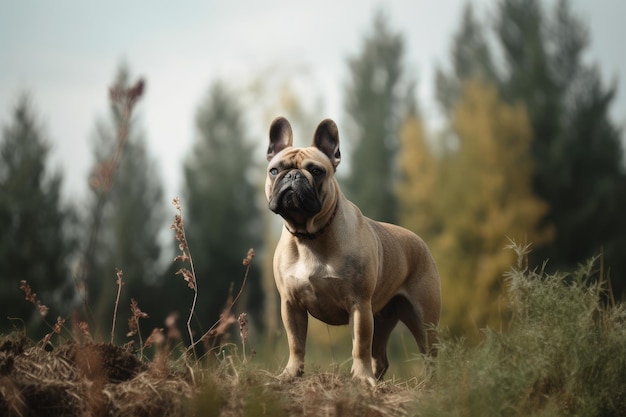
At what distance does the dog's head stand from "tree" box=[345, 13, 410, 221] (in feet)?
91.6

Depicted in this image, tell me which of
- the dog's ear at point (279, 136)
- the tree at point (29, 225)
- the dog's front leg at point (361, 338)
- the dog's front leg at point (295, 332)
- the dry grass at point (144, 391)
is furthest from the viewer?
the tree at point (29, 225)

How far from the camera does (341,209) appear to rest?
6.12 meters

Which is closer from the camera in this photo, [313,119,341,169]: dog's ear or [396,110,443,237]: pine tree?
[313,119,341,169]: dog's ear

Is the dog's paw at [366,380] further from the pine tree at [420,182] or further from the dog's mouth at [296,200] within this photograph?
the pine tree at [420,182]

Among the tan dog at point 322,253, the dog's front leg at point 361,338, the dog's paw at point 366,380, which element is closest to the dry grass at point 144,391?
the dog's paw at point 366,380

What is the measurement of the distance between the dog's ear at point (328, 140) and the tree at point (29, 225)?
62.9 feet

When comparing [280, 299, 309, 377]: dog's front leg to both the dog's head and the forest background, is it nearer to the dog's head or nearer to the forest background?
the dog's head

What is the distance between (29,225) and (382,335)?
70.3ft

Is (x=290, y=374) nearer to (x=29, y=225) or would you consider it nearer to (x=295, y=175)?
(x=295, y=175)

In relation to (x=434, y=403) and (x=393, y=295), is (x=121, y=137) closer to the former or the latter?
(x=434, y=403)

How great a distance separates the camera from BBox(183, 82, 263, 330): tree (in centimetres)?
3603

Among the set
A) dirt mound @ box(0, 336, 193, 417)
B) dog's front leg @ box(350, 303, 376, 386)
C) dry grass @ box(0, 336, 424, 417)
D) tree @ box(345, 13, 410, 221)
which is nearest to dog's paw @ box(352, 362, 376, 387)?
dog's front leg @ box(350, 303, 376, 386)

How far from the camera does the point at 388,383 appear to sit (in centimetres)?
597

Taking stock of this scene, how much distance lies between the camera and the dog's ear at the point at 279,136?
658cm
